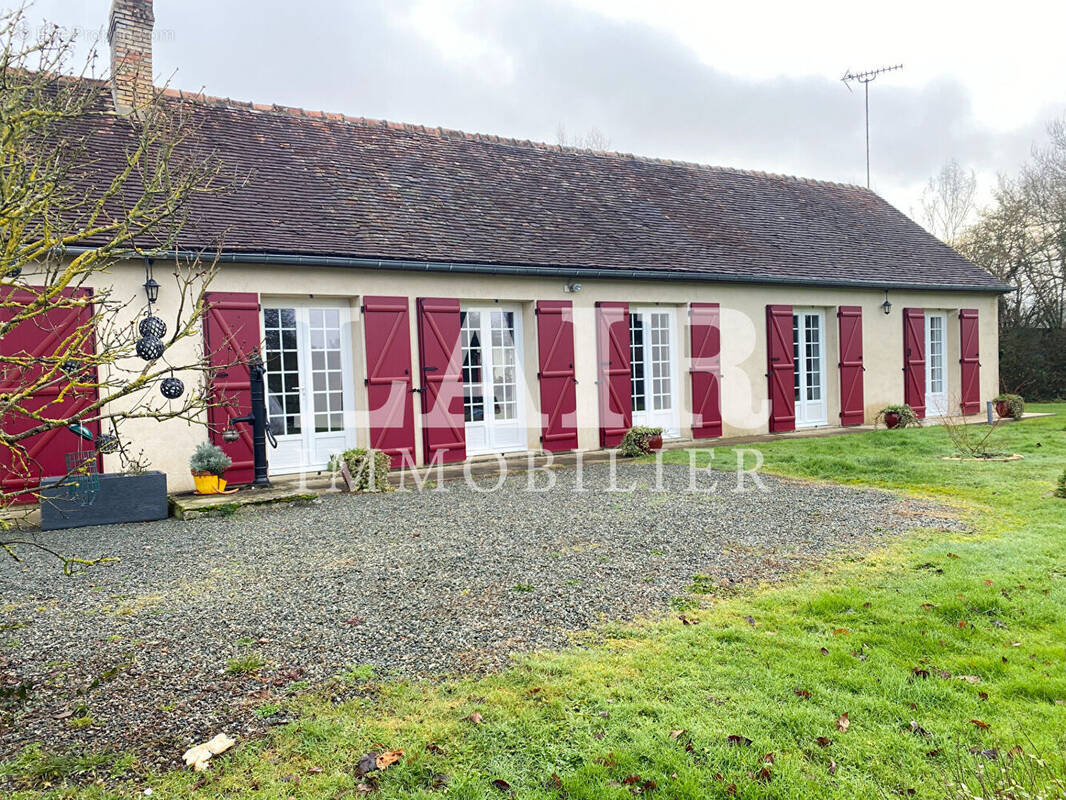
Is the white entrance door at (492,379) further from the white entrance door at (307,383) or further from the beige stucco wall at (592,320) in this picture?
the white entrance door at (307,383)

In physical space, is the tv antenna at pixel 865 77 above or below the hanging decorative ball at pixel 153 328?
above

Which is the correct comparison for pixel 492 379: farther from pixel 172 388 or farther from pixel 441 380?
pixel 172 388

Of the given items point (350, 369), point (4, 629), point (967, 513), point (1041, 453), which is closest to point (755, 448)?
point (1041, 453)

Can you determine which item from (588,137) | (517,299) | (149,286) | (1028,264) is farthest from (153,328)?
(588,137)

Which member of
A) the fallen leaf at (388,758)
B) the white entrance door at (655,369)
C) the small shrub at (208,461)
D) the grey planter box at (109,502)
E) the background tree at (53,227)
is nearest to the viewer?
the fallen leaf at (388,758)

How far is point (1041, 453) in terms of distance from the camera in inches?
356

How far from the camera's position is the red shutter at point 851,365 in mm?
13008

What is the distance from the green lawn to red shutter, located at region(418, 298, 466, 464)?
19.5ft

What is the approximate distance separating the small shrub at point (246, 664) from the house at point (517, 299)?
426cm

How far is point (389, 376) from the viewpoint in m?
9.23

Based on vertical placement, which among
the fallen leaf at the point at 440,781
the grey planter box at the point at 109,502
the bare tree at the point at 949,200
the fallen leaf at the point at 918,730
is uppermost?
the bare tree at the point at 949,200

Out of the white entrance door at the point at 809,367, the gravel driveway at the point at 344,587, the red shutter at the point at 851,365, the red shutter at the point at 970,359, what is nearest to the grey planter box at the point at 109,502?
the gravel driveway at the point at 344,587

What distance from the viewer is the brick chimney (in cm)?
925

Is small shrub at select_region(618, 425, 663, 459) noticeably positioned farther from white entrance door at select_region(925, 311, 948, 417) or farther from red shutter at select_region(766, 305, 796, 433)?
white entrance door at select_region(925, 311, 948, 417)
